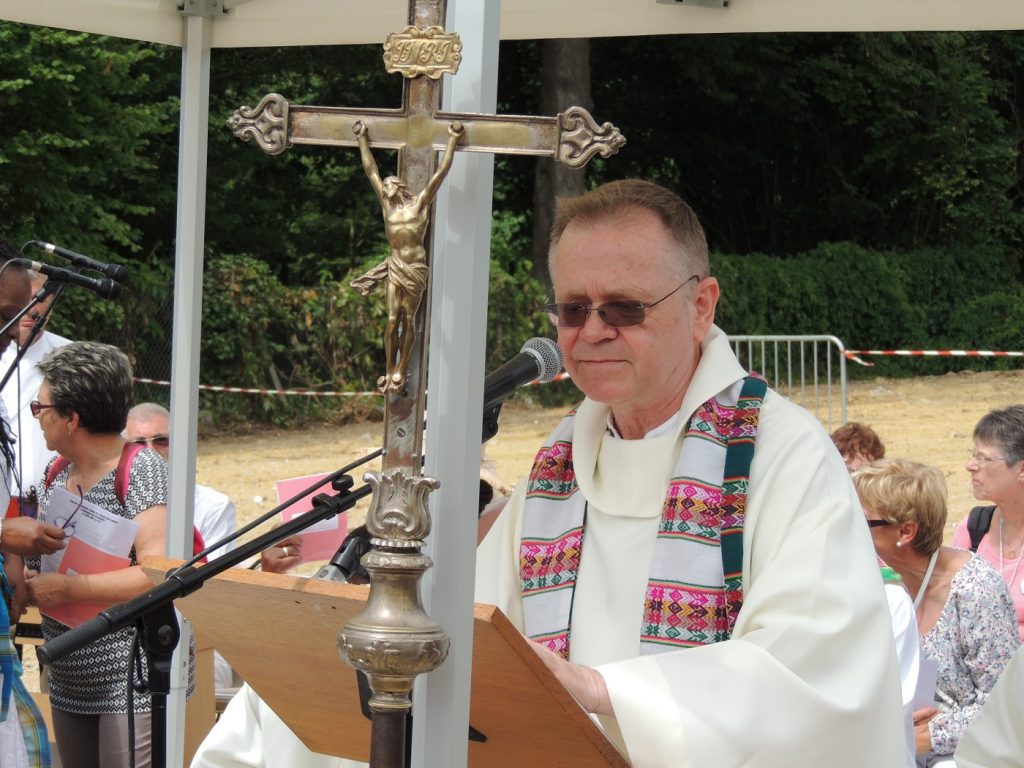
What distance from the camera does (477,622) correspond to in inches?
76.3

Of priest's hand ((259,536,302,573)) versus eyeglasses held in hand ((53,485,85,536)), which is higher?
eyeglasses held in hand ((53,485,85,536))

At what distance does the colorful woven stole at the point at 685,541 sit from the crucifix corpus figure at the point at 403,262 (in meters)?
0.97

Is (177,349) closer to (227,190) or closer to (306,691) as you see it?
(306,691)

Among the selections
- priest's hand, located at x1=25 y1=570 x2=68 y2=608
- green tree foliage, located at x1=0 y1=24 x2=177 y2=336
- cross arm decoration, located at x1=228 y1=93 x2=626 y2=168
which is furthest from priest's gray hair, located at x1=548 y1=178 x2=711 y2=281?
green tree foliage, located at x1=0 y1=24 x2=177 y2=336

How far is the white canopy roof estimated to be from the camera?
3582 mm

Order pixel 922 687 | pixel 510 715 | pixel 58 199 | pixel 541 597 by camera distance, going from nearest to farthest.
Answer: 1. pixel 510 715
2. pixel 541 597
3. pixel 922 687
4. pixel 58 199

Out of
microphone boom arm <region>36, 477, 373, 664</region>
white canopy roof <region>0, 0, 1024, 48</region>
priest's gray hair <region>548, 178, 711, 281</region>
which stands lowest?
microphone boom arm <region>36, 477, 373, 664</region>

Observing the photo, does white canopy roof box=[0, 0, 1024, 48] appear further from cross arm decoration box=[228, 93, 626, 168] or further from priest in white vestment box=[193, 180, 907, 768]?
cross arm decoration box=[228, 93, 626, 168]

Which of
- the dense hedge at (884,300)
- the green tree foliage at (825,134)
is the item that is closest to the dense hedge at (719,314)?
the dense hedge at (884,300)

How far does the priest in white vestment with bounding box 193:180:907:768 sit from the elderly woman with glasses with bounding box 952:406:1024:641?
10.2 ft

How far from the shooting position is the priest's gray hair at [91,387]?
13.5ft

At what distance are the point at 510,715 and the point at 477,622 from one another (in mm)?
258

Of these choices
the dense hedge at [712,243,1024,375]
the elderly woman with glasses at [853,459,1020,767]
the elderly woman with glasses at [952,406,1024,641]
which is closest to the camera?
the elderly woman with glasses at [853,459,1020,767]

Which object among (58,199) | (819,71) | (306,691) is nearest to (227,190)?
(58,199)
